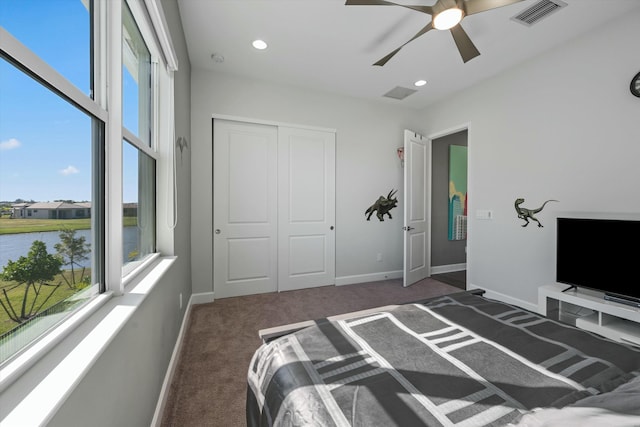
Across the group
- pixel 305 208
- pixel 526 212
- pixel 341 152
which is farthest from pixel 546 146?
pixel 305 208

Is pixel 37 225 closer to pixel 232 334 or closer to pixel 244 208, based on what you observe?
pixel 232 334

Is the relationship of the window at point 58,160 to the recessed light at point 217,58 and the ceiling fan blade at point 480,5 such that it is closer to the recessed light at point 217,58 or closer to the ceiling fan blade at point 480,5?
the recessed light at point 217,58

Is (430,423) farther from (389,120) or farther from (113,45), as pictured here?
(389,120)

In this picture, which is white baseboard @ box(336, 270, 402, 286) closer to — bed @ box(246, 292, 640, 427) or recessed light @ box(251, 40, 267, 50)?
bed @ box(246, 292, 640, 427)

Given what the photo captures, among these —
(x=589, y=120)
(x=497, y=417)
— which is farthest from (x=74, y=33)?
(x=589, y=120)

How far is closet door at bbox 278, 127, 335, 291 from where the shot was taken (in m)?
3.77

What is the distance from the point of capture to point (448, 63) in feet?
10.4

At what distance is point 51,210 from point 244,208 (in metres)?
2.77

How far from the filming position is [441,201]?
4.96 m

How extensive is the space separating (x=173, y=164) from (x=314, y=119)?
2.30 metres

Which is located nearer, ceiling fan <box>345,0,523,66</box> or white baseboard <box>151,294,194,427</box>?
white baseboard <box>151,294,194,427</box>

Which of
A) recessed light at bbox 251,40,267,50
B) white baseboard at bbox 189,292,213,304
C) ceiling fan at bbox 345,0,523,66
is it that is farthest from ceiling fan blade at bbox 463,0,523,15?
white baseboard at bbox 189,292,213,304

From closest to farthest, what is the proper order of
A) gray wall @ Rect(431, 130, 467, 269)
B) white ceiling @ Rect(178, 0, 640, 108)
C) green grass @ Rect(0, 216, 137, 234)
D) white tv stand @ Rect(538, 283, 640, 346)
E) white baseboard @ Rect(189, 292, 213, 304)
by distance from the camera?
green grass @ Rect(0, 216, 137, 234)
white tv stand @ Rect(538, 283, 640, 346)
white ceiling @ Rect(178, 0, 640, 108)
white baseboard @ Rect(189, 292, 213, 304)
gray wall @ Rect(431, 130, 467, 269)

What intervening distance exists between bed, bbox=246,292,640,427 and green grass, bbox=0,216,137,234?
2.75 feet
